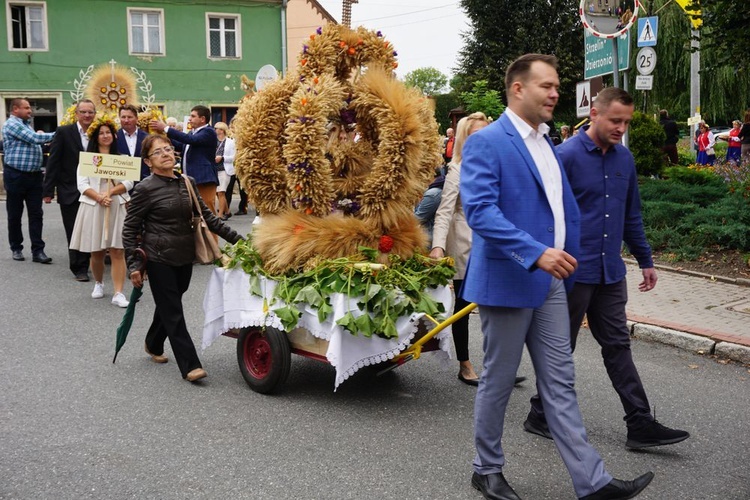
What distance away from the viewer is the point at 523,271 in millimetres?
3723

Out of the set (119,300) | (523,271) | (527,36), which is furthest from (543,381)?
(527,36)

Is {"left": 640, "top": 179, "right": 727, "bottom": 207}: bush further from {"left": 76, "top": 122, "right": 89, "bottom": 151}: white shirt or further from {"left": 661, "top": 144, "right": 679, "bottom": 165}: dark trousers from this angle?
{"left": 76, "top": 122, "right": 89, "bottom": 151}: white shirt

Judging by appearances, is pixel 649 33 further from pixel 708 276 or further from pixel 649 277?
pixel 649 277

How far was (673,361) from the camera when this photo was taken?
261 inches

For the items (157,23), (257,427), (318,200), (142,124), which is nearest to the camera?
(257,427)

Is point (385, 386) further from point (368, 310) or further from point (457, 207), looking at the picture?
point (457, 207)

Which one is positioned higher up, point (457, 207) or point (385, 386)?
point (457, 207)

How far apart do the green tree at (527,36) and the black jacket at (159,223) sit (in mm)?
34846

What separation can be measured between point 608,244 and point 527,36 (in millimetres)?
37739

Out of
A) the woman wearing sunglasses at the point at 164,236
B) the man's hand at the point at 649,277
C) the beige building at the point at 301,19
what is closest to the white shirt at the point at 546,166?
the man's hand at the point at 649,277

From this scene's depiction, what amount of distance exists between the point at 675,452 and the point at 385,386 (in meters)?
2.00

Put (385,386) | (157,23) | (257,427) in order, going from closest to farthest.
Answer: (257,427), (385,386), (157,23)

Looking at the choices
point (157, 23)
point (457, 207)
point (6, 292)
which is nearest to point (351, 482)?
point (457, 207)

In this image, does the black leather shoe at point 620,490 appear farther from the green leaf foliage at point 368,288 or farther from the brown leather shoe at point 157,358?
the brown leather shoe at point 157,358
